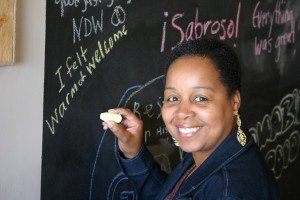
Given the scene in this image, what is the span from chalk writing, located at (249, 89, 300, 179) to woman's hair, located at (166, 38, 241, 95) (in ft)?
3.27

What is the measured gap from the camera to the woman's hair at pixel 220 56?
1035 millimetres

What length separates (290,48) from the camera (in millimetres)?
2289

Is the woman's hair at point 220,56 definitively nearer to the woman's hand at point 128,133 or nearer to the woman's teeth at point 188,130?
the woman's teeth at point 188,130

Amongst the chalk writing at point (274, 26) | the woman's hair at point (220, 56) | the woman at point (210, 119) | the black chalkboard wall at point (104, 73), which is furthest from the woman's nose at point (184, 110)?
the chalk writing at point (274, 26)

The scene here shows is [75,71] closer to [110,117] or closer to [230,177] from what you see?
[110,117]

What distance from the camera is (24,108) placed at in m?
1.24

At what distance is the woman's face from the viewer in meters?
1.02

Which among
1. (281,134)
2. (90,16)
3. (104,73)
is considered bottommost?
(281,134)

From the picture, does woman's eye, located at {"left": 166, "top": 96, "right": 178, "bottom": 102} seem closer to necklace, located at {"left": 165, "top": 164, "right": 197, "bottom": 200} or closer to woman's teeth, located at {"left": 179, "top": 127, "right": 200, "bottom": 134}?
woman's teeth, located at {"left": 179, "top": 127, "right": 200, "bottom": 134}

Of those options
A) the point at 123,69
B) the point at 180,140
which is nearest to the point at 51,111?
the point at 123,69

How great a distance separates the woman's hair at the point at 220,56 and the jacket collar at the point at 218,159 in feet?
0.41

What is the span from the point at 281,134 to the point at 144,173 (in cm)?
120

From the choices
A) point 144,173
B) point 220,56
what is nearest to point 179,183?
point 144,173

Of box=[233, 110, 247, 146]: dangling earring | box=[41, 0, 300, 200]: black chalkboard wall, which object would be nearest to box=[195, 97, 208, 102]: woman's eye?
box=[233, 110, 247, 146]: dangling earring
